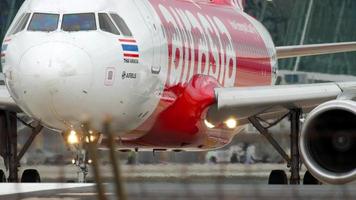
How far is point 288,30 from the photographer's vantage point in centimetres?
5191

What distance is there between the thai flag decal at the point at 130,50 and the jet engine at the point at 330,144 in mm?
2537

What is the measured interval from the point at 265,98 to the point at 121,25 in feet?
10.7

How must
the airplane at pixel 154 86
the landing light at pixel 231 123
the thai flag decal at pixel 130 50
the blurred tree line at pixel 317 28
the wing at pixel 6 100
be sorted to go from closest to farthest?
the airplane at pixel 154 86
the thai flag decal at pixel 130 50
the wing at pixel 6 100
the landing light at pixel 231 123
the blurred tree line at pixel 317 28

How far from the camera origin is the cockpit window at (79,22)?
1636cm

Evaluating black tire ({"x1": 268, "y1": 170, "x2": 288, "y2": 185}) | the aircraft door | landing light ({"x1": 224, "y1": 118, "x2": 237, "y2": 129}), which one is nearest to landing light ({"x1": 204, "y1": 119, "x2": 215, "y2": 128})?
landing light ({"x1": 224, "y1": 118, "x2": 237, "y2": 129})

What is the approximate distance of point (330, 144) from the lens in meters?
15.8

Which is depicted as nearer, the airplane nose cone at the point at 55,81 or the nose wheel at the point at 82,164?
the nose wheel at the point at 82,164

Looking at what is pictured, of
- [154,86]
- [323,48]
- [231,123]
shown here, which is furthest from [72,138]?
[323,48]

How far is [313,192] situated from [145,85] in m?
3.33

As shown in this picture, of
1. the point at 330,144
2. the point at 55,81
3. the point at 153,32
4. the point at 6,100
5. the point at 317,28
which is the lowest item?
the point at 317,28

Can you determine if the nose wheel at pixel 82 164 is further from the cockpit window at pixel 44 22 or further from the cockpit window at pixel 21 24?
the cockpit window at pixel 21 24

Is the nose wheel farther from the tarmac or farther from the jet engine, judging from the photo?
the jet engine

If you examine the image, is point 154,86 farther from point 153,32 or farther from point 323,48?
point 323,48

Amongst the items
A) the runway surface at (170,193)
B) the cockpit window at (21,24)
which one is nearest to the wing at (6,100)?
the cockpit window at (21,24)
